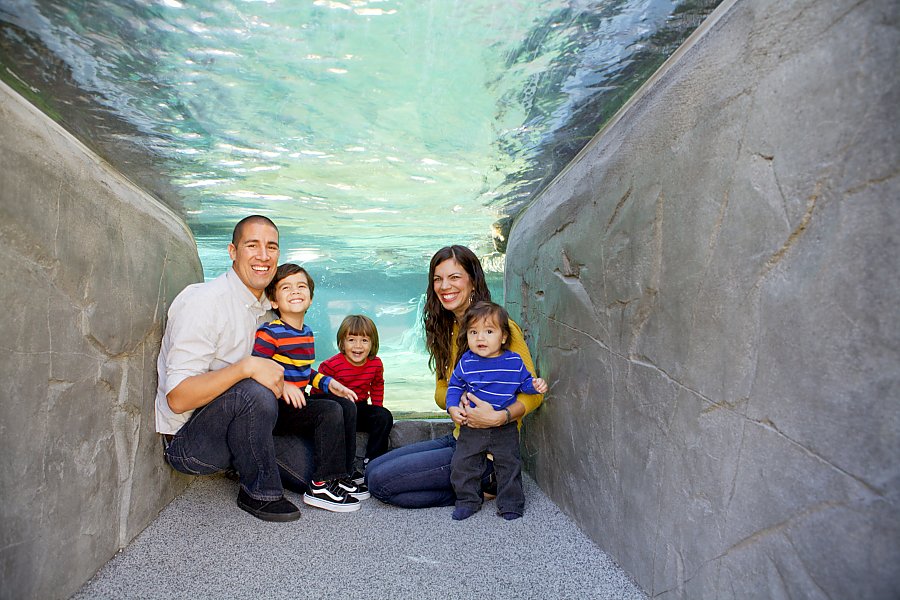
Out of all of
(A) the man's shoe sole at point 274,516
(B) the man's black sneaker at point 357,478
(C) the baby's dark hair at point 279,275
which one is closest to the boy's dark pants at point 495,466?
(B) the man's black sneaker at point 357,478

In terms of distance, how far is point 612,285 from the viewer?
101 inches

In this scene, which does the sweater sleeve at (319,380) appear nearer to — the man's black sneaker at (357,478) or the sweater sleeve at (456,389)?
the man's black sneaker at (357,478)

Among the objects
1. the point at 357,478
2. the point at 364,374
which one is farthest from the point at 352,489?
the point at 364,374

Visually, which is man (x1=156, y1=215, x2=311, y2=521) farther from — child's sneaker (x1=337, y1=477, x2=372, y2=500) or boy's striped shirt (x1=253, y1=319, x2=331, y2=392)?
child's sneaker (x1=337, y1=477, x2=372, y2=500)

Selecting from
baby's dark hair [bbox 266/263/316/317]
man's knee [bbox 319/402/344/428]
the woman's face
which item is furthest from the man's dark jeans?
the woman's face

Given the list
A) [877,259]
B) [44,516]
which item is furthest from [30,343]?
[877,259]

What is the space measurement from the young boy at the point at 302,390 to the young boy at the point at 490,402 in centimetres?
76

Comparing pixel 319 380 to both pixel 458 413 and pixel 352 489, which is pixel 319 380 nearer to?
pixel 352 489

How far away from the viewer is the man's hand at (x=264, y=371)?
299 centimetres

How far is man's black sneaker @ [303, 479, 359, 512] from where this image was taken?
131 inches

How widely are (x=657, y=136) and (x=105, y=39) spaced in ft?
7.70

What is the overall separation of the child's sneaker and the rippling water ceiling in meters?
2.36

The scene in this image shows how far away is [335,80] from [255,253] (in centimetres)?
114

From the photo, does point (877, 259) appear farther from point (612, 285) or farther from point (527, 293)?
point (527, 293)
